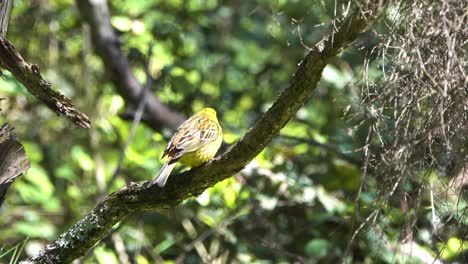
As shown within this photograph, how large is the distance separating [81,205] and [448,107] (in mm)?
4233

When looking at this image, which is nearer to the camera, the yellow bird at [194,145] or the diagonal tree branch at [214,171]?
the diagonal tree branch at [214,171]

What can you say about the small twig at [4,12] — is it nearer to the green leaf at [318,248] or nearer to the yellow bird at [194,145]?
the yellow bird at [194,145]

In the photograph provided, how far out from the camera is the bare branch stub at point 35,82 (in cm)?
342

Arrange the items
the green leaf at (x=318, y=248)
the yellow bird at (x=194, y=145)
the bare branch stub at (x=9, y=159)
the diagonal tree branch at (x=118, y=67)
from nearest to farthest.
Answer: the bare branch stub at (x=9, y=159), the yellow bird at (x=194, y=145), the green leaf at (x=318, y=248), the diagonal tree branch at (x=118, y=67)

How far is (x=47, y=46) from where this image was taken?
26.1 ft

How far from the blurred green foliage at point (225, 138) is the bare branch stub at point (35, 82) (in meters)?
1.75

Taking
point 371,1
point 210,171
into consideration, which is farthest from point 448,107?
point 210,171

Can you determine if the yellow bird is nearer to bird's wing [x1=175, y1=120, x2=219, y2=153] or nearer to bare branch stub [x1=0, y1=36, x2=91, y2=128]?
bird's wing [x1=175, y1=120, x2=219, y2=153]

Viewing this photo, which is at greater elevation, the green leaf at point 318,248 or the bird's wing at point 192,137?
the bird's wing at point 192,137

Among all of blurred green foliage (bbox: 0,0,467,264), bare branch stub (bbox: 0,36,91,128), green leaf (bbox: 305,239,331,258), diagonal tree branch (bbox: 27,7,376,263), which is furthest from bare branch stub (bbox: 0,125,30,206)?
green leaf (bbox: 305,239,331,258)

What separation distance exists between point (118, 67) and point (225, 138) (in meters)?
1.16

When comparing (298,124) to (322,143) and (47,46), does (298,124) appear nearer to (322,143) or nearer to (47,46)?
(322,143)

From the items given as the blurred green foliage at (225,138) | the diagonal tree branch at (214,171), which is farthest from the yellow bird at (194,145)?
the blurred green foliage at (225,138)

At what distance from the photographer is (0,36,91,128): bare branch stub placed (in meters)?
3.42
